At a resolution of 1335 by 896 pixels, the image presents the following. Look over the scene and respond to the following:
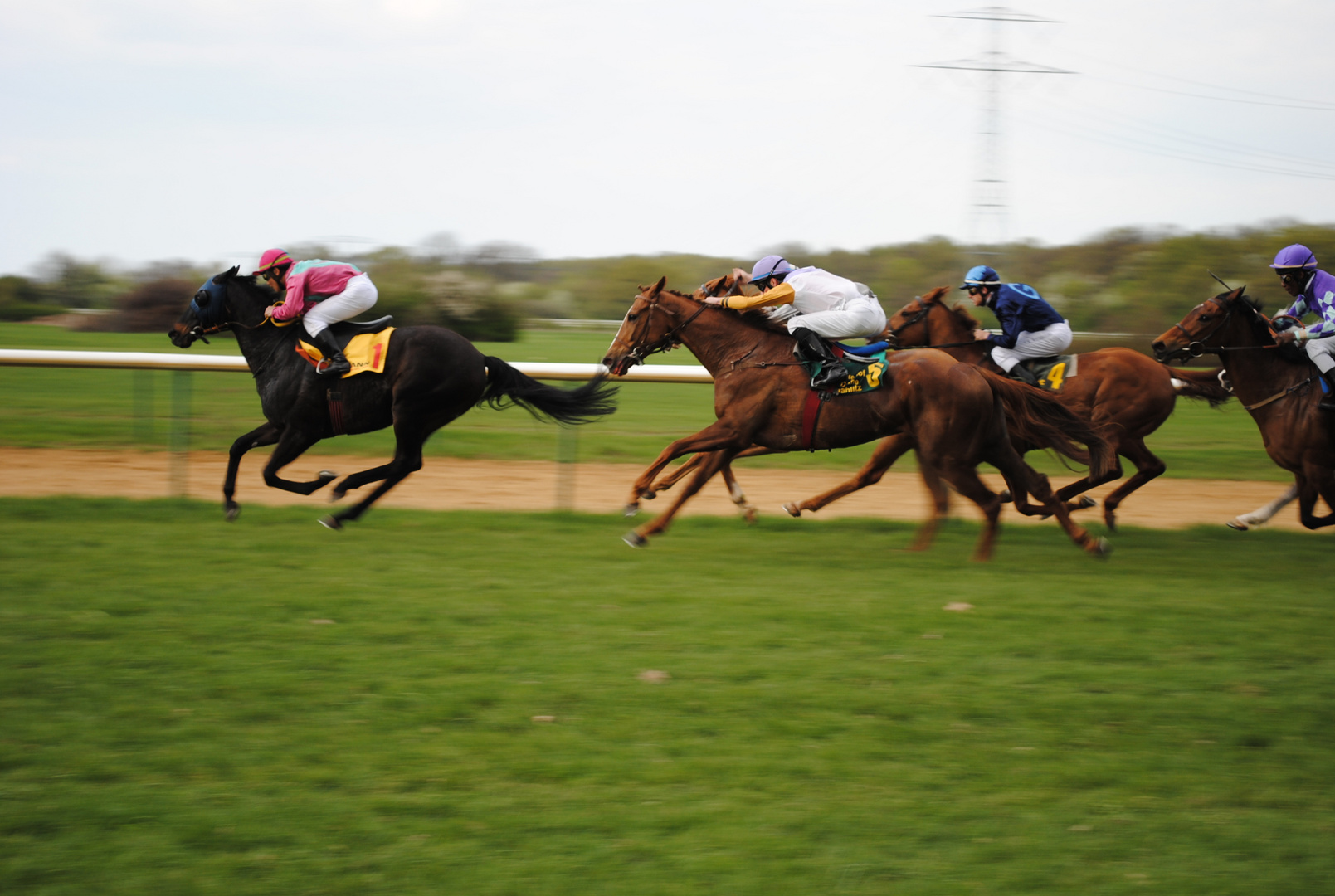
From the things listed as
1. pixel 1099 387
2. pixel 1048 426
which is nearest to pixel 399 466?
pixel 1048 426

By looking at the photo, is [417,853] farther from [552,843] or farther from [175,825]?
[175,825]

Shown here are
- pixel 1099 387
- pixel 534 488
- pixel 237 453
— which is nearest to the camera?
pixel 237 453

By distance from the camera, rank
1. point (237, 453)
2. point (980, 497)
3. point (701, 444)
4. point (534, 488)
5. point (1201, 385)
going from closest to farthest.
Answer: point (980, 497) → point (701, 444) → point (237, 453) → point (1201, 385) → point (534, 488)

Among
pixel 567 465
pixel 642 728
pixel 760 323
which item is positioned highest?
pixel 760 323

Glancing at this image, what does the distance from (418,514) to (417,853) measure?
18.5 ft

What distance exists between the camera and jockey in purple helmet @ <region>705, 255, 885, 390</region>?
7266mm

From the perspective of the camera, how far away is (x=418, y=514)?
8.27m

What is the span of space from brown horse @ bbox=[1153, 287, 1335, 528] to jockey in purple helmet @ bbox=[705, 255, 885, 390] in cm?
266

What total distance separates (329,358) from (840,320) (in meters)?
3.65

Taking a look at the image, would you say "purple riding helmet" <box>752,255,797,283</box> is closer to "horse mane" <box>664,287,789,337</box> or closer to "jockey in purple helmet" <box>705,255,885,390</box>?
"jockey in purple helmet" <box>705,255,885,390</box>

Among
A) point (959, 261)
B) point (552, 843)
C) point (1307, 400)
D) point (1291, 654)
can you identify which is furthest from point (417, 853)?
point (959, 261)

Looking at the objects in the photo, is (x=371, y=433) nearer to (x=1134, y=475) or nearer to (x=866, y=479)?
(x=866, y=479)

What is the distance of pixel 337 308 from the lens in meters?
7.82

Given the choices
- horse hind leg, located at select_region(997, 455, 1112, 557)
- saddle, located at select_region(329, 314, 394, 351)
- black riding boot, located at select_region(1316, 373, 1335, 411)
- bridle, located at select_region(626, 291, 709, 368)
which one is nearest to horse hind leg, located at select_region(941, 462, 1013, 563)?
horse hind leg, located at select_region(997, 455, 1112, 557)
